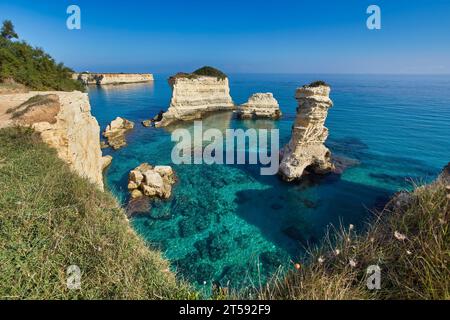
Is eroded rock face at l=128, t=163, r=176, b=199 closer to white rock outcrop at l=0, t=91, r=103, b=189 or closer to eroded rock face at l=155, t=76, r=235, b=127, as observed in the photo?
white rock outcrop at l=0, t=91, r=103, b=189

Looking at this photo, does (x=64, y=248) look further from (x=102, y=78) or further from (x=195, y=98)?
(x=102, y=78)

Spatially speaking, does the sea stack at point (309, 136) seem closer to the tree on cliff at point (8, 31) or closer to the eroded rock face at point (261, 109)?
the eroded rock face at point (261, 109)

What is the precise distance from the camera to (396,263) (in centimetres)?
317

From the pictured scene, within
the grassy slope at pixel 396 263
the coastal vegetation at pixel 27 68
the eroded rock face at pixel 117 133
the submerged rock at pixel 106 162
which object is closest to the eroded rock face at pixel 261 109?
the eroded rock face at pixel 117 133

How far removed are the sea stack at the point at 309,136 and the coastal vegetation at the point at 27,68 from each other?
19.8 meters

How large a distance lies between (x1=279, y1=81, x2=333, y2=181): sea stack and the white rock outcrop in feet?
44.1

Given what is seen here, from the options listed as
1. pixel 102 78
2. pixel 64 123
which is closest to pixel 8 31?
pixel 64 123

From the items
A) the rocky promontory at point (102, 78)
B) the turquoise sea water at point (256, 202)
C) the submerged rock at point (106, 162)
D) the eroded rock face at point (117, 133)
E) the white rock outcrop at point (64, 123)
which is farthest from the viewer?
the rocky promontory at point (102, 78)

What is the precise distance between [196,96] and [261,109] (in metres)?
12.4

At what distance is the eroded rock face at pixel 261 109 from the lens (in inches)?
1603

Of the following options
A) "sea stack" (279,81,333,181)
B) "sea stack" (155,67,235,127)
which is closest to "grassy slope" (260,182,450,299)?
"sea stack" (279,81,333,181)
